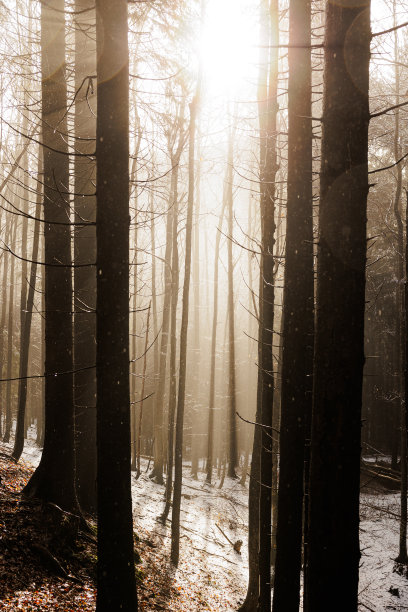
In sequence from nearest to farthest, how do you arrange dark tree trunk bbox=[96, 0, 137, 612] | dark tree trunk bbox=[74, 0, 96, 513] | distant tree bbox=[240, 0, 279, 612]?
dark tree trunk bbox=[96, 0, 137, 612], distant tree bbox=[240, 0, 279, 612], dark tree trunk bbox=[74, 0, 96, 513]

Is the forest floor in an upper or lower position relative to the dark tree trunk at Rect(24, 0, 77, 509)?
lower

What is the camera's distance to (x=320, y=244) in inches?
154

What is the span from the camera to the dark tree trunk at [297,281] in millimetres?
5298

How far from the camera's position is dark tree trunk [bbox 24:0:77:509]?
645cm

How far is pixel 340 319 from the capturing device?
3.77 meters

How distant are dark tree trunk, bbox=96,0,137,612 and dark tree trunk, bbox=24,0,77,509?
2160 millimetres

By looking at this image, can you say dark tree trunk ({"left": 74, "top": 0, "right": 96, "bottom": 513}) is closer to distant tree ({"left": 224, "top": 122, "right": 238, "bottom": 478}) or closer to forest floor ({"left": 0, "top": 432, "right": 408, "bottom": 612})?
forest floor ({"left": 0, "top": 432, "right": 408, "bottom": 612})

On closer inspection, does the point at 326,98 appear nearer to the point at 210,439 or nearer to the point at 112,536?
the point at 112,536

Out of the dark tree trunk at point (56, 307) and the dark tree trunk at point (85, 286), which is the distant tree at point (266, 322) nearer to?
the dark tree trunk at point (56, 307)

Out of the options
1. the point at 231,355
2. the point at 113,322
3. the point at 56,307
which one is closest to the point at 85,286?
the point at 56,307

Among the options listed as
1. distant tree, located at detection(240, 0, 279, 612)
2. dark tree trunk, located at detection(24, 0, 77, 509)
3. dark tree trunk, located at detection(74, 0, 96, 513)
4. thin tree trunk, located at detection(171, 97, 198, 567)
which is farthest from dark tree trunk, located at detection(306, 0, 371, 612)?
thin tree trunk, located at detection(171, 97, 198, 567)

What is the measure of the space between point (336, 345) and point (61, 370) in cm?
433

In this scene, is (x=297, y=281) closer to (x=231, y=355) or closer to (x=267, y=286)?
(x=267, y=286)

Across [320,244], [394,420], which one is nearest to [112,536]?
[320,244]
